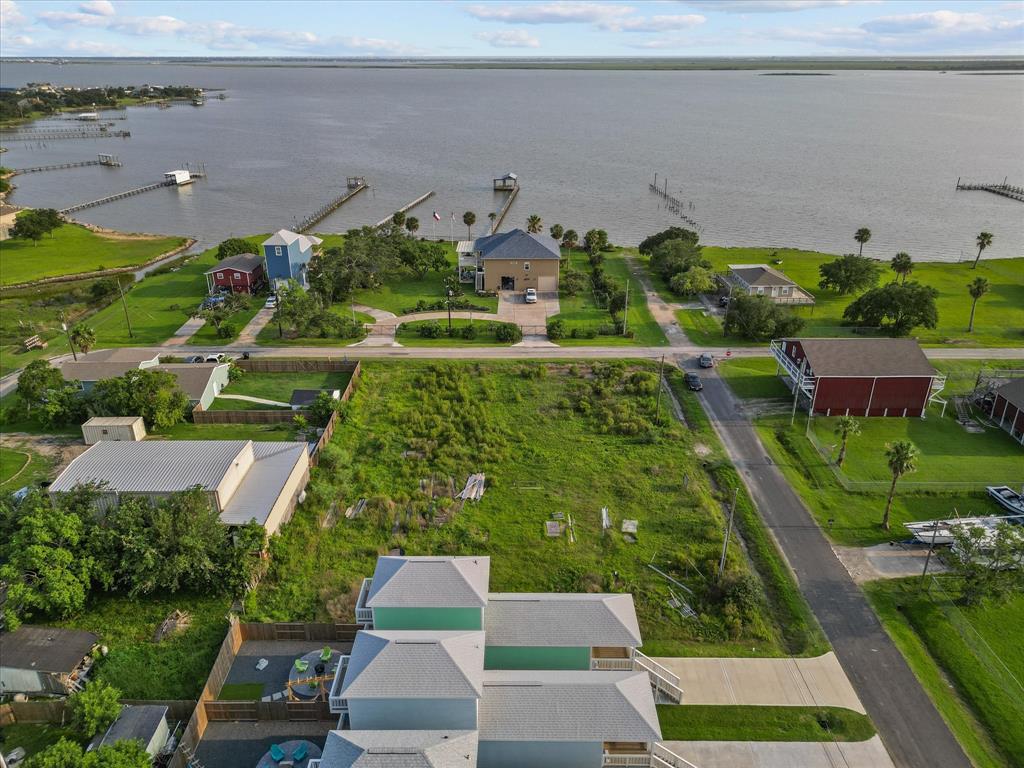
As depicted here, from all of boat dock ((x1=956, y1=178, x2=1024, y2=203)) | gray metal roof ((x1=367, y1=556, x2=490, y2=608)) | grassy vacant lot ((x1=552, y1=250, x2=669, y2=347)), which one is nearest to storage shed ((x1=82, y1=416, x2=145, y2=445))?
gray metal roof ((x1=367, y1=556, x2=490, y2=608))

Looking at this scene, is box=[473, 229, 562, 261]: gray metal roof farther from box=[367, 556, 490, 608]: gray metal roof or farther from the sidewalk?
the sidewalk

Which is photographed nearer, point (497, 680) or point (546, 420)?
point (497, 680)

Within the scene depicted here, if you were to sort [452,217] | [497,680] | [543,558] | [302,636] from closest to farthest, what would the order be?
[497,680], [302,636], [543,558], [452,217]

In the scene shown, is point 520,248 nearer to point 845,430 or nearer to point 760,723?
point 845,430

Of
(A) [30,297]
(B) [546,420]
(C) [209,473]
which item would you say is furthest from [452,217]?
(C) [209,473]

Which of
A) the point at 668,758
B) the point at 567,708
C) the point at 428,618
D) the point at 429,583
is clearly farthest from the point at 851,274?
the point at 567,708

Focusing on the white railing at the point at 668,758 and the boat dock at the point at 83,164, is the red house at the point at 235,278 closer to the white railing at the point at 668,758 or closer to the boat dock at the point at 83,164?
the white railing at the point at 668,758

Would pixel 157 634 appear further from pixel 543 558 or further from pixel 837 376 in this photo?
pixel 837 376

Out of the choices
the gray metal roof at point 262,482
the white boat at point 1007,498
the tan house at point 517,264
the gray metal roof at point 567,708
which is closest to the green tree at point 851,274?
the tan house at point 517,264
